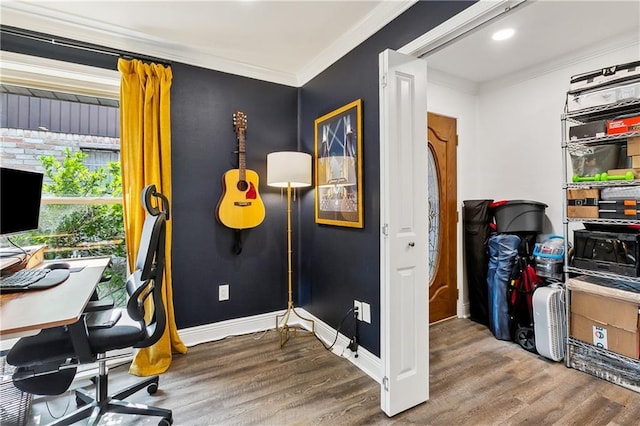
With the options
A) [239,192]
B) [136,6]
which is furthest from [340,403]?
[136,6]

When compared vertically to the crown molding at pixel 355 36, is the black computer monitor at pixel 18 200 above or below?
below

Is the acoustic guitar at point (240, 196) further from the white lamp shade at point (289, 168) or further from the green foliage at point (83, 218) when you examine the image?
the green foliage at point (83, 218)

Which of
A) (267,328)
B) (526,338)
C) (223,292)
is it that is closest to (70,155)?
(223,292)

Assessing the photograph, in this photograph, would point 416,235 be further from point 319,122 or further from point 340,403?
point 319,122

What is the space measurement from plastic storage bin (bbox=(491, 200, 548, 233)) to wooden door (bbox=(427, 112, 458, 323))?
495mm

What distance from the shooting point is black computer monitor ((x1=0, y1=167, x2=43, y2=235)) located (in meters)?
1.61

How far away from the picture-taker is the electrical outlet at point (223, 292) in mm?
2758

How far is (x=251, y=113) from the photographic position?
2.88 metres

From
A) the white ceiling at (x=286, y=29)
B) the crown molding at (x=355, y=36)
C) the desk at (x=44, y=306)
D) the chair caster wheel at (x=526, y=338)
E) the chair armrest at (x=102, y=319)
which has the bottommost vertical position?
the chair caster wheel at (x=526, y=338)

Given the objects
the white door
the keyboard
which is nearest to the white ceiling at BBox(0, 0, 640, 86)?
the white door

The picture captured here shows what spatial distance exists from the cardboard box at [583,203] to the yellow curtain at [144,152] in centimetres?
311

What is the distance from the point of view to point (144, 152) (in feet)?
7.60

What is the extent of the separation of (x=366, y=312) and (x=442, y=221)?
4.83 ft

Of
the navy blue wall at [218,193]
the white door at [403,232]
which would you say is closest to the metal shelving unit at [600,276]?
the white door at [403,232]
